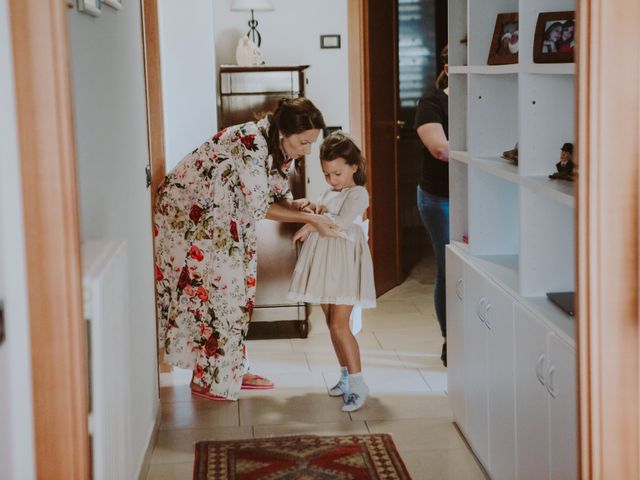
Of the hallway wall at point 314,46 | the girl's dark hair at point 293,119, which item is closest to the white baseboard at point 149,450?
the girl's dark hair at point 293,119

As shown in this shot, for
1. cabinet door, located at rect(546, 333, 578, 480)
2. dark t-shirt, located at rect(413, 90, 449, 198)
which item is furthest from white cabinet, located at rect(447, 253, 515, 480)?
dark t-shirt, located at rect(413, 90, 449, 198)

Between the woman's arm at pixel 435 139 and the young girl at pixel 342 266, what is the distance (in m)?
0.42

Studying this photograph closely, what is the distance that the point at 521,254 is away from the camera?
9.05 ft

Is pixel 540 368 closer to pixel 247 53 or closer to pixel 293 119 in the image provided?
pixel 293 119

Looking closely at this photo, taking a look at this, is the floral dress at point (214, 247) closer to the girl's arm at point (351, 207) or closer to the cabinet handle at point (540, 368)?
the girl's arm at point (351, 207)

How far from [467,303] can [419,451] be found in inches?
22.7

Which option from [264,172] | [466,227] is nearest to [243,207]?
[264,172]

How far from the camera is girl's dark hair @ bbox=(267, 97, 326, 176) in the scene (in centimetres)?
388

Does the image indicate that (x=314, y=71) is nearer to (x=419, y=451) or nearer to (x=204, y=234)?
(x=204, y=234)

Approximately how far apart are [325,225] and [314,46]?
238 cm

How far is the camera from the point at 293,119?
3.89 metres

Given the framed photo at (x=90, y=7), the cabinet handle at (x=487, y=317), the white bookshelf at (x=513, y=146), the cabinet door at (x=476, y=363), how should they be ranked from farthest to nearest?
the cabinet door at (x=476, y=363) → the cabinet handle at (x=487, y=317) → the white bookshelf at (x=513, y=146) → the framed photo at (x=90, y=7)

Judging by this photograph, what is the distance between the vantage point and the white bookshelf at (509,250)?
98.4 inches

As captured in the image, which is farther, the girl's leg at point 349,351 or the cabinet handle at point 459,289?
the girl's leg at point 349,351
